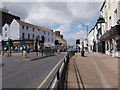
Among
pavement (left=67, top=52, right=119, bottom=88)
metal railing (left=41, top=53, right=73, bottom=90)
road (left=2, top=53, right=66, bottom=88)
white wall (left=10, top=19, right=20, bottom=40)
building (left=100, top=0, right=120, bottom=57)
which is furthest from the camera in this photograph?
white wall (left=10, top=19, right=20, bottom=40)

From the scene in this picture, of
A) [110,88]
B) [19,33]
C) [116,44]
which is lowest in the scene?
[110,88]

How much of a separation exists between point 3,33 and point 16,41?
931 centimetres

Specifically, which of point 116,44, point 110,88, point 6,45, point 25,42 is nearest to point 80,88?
point 110,88

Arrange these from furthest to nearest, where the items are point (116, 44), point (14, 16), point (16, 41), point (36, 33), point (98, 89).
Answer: point (14, 16) < point (36, 33) < point (16, 41) < point (116, 44) < point (98, 89)

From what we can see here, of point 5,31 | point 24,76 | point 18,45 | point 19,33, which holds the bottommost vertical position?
point 24,76

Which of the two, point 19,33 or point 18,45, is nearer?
point 18,45

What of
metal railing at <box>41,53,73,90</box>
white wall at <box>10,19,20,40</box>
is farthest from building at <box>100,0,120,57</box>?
white wall at <box>10,19,20,40</box>

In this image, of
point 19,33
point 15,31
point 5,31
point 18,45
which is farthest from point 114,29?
point 5,31

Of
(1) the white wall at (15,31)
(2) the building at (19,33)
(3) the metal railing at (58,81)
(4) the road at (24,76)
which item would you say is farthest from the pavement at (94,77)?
(1) the white wall at (15,31)

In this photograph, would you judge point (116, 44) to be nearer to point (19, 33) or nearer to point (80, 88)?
point (80, 88)

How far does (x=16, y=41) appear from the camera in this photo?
48219 millimetres

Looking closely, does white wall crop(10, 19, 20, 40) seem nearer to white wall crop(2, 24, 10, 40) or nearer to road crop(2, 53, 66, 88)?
white wall crop(2, 24, 10, 40)

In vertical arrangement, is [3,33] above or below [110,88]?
above

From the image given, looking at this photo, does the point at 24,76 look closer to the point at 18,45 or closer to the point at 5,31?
the point at 18,45
